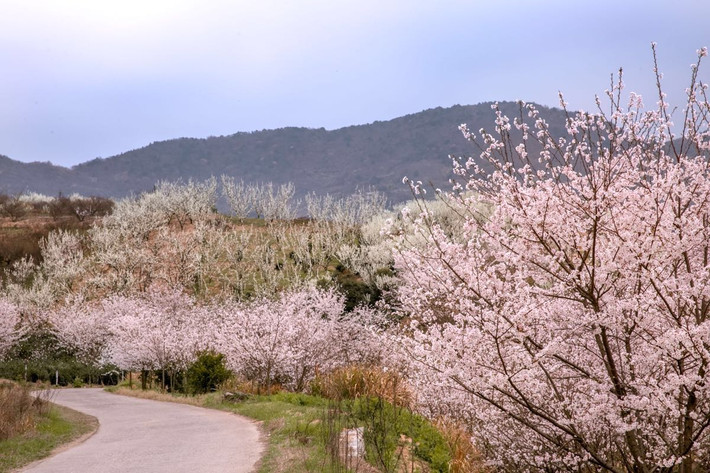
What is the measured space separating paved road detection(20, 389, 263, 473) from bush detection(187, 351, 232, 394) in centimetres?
478

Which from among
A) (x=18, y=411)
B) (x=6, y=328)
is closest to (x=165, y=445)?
(x=18, y=411)

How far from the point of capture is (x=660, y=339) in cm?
702

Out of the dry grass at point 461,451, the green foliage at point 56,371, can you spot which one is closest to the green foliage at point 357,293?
the green foliage at point 56,371

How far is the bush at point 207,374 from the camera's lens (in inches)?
1034

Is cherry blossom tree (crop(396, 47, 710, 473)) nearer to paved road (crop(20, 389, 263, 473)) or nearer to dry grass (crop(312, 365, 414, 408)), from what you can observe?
paved road (crop(20, 389, 263, 473))

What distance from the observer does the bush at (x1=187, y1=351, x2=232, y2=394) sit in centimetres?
2627

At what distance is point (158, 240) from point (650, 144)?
69.1 metres

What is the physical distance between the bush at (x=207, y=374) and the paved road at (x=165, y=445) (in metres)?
4.78

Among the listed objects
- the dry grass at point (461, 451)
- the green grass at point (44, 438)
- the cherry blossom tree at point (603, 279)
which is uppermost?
the cherry blossom tree at point (603, 279)

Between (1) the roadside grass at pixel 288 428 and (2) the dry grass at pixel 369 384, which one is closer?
(1) the roadside grass at pixel 288 428

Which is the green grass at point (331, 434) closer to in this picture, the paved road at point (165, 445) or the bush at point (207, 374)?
the paved road at point (165, 445)

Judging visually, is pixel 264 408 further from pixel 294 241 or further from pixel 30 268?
pixel 30 268

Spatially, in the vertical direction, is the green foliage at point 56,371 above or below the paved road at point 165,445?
below

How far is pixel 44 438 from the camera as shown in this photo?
48.9ft
